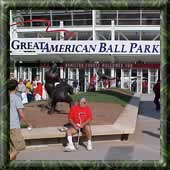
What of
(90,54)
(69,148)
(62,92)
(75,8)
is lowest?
(69,148)

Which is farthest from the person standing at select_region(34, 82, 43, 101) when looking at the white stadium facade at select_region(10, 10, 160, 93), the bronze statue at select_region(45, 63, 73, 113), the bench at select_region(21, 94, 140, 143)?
the bench at select_region(21, 94, 140, 143)

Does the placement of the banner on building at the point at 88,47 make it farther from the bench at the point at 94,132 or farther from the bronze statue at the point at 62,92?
the bench at the point at 94,132

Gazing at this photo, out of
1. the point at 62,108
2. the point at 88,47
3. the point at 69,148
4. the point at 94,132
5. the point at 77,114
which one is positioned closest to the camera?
the point at 69,148

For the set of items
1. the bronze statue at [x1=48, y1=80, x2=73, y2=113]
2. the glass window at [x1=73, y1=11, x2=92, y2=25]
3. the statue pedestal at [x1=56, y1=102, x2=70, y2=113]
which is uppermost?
the glass window at [x1=73, y1=11, x2=92, y2=25]

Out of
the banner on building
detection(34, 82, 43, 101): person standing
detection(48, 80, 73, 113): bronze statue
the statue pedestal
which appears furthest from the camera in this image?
the banner on building

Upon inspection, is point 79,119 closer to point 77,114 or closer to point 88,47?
point 77,114

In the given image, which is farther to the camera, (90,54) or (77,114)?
(90,54)

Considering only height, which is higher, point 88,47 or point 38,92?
point 88,47

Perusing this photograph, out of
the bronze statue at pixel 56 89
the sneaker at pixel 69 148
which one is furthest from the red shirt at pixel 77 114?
the bronze statue at pixel 56 89

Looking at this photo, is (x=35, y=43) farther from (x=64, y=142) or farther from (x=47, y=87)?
(x=64, y=142)

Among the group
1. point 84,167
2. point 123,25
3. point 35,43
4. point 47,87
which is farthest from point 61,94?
point 123,25

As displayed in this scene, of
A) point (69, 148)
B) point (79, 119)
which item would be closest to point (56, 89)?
point (79, 119)

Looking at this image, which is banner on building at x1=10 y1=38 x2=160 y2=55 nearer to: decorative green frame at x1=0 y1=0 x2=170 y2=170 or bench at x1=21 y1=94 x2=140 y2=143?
bench at x1=21 y1=94 x2=140 y2=143

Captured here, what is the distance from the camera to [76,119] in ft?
29.5
